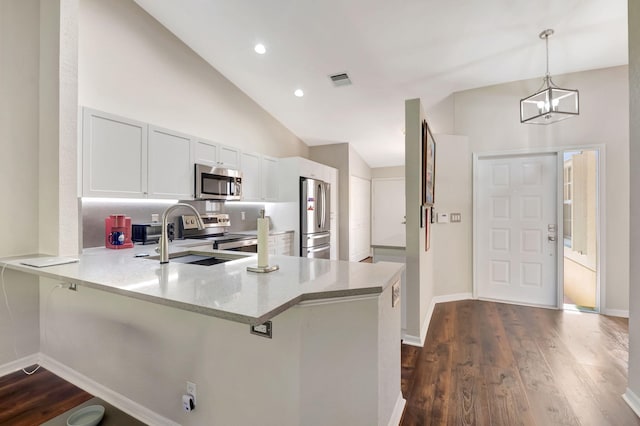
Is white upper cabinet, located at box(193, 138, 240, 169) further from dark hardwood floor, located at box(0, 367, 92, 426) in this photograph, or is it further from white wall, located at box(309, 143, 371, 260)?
white wall, located at box(309, 143, 371, 260)

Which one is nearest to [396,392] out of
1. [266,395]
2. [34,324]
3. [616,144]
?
[266,395]

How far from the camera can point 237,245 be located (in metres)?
3.68

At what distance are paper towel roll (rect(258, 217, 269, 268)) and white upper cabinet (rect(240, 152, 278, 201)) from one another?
280 cm

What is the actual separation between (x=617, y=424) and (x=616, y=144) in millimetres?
3217

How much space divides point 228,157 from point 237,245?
1.21 meters

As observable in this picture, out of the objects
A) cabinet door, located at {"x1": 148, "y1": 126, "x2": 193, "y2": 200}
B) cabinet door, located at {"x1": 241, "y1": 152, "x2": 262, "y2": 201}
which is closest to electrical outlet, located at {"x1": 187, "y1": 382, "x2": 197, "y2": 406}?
cabinet door, located at {"x1": 148, "y1": 126, "x2": 193, "y2": 200}

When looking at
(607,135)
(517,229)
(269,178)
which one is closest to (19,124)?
(269,178)

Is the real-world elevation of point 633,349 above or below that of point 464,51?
below

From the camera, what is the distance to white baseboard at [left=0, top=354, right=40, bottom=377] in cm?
219

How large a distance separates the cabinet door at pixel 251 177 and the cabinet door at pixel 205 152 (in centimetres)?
56

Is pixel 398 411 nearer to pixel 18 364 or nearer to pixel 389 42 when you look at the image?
pixel 18 364

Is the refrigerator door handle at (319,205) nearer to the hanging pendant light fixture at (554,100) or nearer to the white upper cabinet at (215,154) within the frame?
the white upper cabinet at (215,154)

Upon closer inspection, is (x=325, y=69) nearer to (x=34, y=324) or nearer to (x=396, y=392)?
(x=396, y=392)

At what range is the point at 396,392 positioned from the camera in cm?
178
